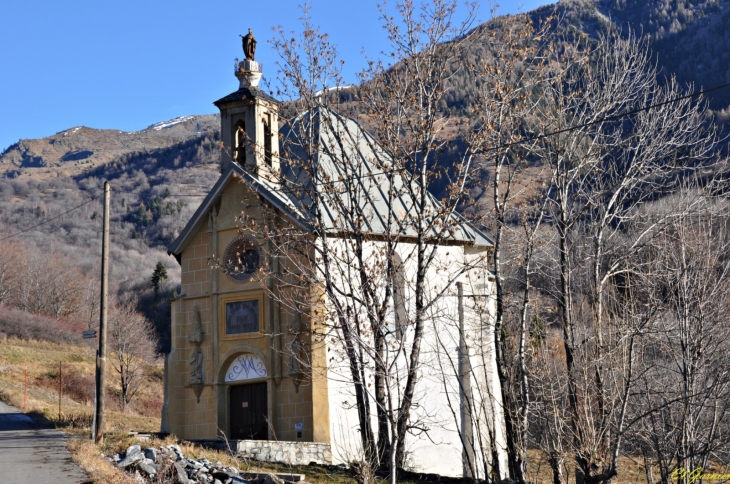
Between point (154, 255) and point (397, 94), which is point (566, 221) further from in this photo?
point (154, 255)

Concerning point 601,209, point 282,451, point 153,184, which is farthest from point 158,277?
point 601,209

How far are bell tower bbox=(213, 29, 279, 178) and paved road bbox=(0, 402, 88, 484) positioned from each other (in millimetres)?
9996

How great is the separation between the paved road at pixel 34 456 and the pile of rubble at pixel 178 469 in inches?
43.5

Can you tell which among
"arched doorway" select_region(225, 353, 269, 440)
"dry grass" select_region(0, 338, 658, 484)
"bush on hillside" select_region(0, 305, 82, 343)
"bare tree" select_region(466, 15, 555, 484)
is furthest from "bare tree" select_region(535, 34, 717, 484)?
"bush on hillside" select_region(0, 305, 82, 343)

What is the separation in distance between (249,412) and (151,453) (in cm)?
832

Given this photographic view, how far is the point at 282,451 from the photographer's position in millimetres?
24234

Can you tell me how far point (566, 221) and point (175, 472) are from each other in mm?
11635

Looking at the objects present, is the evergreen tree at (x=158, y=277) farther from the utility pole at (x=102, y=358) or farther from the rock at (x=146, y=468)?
the rock at (x=146, y=468)

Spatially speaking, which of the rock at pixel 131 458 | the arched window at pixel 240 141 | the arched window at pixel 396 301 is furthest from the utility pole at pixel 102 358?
the arched window at pixel 396 301

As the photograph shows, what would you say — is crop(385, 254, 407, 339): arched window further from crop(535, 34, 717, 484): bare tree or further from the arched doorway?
the arched doorway

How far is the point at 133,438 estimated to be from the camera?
78.0 ft

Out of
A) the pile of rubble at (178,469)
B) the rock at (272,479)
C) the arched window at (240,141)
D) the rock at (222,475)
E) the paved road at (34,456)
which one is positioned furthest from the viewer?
the arched window at (240,141)

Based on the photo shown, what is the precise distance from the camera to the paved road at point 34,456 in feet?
59.1

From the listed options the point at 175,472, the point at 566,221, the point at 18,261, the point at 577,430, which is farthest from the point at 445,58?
the point at 18,261
